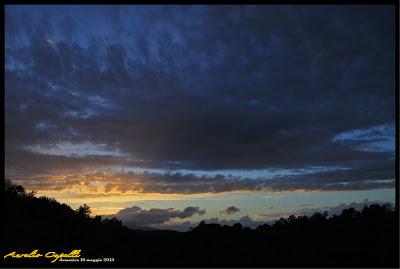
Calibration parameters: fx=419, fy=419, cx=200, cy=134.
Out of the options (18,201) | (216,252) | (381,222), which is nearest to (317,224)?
(381,222)

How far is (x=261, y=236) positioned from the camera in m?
50.3

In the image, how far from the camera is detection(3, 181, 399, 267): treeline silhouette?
3147 centimetres

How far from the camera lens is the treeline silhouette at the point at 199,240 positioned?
3147 cm

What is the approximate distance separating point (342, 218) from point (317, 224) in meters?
3.48

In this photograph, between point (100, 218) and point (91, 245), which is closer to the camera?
point (91, 245)

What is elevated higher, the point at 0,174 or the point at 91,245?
the point at 0,174

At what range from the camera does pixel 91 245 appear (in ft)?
123

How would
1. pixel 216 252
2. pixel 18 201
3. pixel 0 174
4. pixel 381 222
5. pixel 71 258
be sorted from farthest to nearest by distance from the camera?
pixel 381 222
pixel 18 201
pixel 216 252
pixel 71 258
pixel 0 174

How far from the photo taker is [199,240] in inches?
1641

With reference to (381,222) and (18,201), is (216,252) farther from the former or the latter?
(381,222)

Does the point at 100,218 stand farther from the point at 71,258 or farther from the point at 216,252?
the point at 71,258
